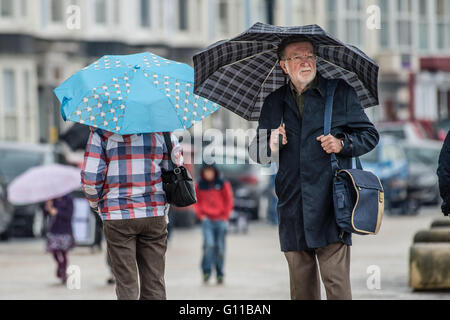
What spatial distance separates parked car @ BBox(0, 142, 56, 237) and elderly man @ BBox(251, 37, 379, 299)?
1599cm

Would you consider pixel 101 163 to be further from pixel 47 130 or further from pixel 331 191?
pixel 47 130

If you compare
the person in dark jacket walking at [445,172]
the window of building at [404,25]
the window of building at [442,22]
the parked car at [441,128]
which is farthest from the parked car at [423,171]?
the window of building at [442,22]

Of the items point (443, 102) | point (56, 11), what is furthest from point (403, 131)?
point (443, 102)

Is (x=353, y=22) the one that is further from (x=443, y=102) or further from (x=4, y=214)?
(x=4, y=214)

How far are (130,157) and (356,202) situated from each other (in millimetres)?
1454

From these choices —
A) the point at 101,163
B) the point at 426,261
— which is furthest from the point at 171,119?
the point at 426,261

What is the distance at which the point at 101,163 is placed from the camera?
702 centimetres

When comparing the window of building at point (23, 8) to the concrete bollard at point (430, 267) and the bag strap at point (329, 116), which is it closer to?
the concrete bollard at point (430, 267)

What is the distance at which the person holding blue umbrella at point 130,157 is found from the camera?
6996mm

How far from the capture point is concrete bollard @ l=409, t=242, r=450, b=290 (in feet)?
36.4

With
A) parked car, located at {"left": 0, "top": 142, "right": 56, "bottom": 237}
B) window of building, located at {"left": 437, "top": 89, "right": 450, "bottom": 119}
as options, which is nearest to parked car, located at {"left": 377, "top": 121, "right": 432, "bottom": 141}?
parked car, located at {"left": 0, "top": 142, "right": 56, "bottom": 237}

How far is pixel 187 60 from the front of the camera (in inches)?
1521

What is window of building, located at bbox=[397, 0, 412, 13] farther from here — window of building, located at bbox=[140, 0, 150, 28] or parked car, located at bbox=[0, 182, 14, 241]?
parked car, located at bbox=[0, 182, 14, 241]

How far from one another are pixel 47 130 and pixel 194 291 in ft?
70.4
